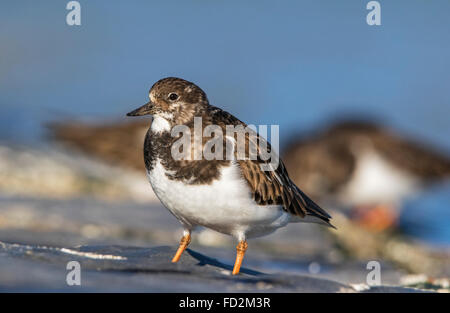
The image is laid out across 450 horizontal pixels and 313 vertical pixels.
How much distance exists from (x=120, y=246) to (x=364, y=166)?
8786 mm

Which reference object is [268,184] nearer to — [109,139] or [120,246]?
[120,246]

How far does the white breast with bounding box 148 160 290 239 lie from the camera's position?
501 centimetres

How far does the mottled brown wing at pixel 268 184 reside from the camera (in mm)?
5277

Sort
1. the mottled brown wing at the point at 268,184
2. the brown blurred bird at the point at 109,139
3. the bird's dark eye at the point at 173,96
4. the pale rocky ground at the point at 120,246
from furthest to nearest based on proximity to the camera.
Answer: the brown blurred bird at the point at 109,139
the bird's dark eye at the point at 173,96
the mottled brown wing at the point at 268,184
the pale rocky ground at the point at 120,246

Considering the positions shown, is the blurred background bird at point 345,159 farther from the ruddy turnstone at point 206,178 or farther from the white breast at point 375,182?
the ruddy turnstone at point 206,178

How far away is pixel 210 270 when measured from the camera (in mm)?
5176

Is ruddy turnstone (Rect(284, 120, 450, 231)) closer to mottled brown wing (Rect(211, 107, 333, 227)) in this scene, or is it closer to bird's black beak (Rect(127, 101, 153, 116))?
mottled brown wing (Rect(211, 107, 333, 227))

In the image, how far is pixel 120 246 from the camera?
5703 millimetres

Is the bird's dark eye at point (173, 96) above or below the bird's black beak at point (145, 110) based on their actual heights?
above

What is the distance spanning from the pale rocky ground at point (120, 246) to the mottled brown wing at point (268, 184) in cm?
57

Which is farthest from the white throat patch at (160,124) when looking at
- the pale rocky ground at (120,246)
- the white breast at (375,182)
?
the white breast at (375,182)

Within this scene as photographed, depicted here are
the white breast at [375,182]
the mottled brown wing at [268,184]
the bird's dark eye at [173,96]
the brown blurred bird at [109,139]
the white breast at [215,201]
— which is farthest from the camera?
the white breast at [375,182]
